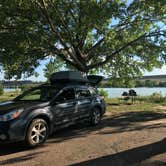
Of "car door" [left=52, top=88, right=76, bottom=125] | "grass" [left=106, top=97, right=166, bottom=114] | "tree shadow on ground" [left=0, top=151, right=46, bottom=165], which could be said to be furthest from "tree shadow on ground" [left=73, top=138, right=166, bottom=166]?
"grass" [left=106, top=97, right=166, bottom=114]

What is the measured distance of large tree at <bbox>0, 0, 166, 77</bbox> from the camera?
14836 mm

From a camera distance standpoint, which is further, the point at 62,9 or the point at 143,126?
the point at 62,9

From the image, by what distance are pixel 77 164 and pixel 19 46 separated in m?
10.5

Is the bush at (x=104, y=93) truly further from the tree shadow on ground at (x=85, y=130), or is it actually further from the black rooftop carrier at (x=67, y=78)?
the black rooftop carrier at (x=67, y=78)

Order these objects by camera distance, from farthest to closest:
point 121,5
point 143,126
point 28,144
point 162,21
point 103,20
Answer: point 162,21
point 121,5
point 103,20
point 143,126
point 28,144

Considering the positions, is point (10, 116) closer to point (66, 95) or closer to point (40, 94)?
point (40, 94)

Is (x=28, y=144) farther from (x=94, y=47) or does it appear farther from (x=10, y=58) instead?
(x=94, y=47)

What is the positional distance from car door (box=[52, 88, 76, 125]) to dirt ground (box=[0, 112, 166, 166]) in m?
0.51

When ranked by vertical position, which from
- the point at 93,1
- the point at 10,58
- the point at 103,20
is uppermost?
the point at 93,1

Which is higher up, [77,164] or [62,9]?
[62,9]

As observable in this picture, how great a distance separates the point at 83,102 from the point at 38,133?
2.56m

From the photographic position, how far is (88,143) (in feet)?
25.6

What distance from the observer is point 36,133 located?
757 cm

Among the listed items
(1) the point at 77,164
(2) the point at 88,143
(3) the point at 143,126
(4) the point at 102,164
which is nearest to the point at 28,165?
(1) the point at 77,164
